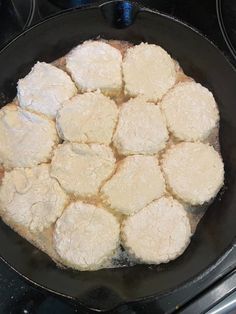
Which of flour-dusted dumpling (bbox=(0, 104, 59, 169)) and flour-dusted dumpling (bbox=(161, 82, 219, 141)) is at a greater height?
flour-dusted dumpling (bbox=(0, 104, 59, 169))

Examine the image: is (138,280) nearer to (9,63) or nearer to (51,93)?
(51,93)

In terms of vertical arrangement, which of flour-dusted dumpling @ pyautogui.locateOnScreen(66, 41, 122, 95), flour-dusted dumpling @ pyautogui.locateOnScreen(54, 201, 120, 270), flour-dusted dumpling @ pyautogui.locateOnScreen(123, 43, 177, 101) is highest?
flour-dusted dumpling @ pyautogui.locateOnScreen(66, 41, 122, 95)

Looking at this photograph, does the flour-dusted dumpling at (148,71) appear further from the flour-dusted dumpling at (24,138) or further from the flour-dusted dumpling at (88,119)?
the flour-dusted dumpling at (24,138)

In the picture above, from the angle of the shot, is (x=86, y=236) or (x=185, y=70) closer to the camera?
(x=86, y=236)

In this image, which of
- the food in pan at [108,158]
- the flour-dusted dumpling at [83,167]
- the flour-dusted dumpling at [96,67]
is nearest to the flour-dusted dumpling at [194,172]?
the food in pan at [108,158]

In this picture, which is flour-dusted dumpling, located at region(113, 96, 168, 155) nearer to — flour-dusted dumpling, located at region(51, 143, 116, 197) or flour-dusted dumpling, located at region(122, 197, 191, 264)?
flour-dusted dumpling, located at region(51, 143, 116, 197)

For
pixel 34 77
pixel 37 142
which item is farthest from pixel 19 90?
pixel 37 142

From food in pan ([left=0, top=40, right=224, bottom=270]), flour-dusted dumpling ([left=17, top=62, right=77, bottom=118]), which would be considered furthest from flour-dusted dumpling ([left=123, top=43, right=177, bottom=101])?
flour-dusted dumpling ([left=17, top=62, right=77, bottom=118])

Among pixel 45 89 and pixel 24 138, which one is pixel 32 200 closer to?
pixel 24 138

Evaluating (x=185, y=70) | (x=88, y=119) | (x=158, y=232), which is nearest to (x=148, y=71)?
(x=185, y=70)
